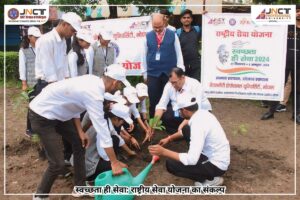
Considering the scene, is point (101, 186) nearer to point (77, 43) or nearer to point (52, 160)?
point (52, 160)

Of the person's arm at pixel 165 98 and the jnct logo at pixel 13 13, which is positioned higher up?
the jnct logo at pixel 13 13

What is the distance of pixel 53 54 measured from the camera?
13.4ft

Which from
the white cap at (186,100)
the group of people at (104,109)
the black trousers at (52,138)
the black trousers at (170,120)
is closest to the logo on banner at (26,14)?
the group of people at (104,109)

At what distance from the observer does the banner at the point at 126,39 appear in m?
7.90

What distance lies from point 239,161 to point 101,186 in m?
1.97

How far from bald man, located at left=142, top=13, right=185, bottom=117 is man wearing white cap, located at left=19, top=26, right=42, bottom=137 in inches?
61.7

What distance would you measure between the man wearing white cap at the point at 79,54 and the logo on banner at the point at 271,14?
3.40 metres

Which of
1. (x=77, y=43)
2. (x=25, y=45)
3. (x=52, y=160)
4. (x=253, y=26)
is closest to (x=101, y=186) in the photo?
(x=52, y=160)

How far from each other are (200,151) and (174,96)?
1.46 m

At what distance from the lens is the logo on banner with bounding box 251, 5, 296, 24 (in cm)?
661

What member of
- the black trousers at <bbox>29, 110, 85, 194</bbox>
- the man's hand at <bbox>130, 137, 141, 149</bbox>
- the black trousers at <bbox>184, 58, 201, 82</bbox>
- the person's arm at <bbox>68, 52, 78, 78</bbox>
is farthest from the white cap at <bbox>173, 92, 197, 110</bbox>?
the black trousers at <bbox>184, 58, 201, 82</bbox>

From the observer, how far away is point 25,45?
5664 millimetres

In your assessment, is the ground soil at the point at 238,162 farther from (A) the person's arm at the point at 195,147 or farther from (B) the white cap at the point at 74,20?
(B) the white cap at the point at 74,20

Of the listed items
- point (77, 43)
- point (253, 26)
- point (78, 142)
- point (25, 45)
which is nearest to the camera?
point (78, 142)
